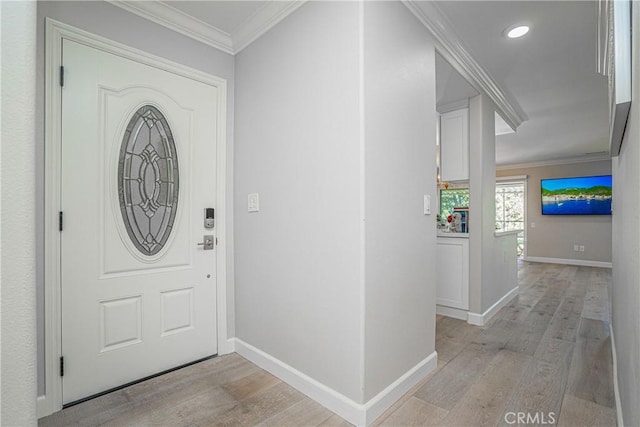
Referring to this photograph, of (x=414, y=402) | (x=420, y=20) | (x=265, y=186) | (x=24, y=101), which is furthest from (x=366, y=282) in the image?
(x=420, y=20)

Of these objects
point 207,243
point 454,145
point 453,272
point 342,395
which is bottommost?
point 342,395

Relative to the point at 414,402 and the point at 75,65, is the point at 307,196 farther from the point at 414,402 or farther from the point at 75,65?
the point at 75,65

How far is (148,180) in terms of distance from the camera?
2031 mm

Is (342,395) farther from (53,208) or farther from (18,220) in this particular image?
(53,208)

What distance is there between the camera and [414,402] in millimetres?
1781

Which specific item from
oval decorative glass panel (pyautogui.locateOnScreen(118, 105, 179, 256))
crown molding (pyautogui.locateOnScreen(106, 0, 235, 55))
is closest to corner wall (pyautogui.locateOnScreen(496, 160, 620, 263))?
crown molding (pyautogui.locateOnScreen(106, 0, 235, 55))

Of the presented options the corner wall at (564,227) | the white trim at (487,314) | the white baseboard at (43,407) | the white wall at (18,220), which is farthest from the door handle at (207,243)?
the corner wall at (564,227)

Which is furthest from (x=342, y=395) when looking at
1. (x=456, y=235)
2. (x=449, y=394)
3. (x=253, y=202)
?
(x=456, y=235)

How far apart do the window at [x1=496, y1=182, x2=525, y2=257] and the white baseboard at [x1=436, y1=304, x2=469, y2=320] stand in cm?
583

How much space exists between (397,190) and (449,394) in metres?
1.27

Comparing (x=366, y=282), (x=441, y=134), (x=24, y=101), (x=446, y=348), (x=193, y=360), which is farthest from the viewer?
(x=441, y=134)

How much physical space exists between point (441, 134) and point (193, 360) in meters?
3.28

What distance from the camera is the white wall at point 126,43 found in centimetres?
163

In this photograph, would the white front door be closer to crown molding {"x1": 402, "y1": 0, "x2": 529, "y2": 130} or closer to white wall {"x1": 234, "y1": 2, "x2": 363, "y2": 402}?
white wall {"x1": 234, "y1": 2, "x2": 363, "y2": 402}
